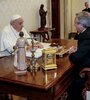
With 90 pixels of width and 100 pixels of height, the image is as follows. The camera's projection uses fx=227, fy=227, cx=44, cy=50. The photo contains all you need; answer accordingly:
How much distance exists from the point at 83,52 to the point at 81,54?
1.0 inches

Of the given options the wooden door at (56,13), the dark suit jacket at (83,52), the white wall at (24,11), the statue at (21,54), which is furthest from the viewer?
the wooden door at (56,13)

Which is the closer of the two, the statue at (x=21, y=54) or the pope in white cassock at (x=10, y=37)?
the statue at (x=21, y=54)

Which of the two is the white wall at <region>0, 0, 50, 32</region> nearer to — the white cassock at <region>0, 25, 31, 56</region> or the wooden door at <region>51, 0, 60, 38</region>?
the white cassock at <region>0, 25, 31, 56</region>

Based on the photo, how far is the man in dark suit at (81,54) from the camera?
84.0 inches

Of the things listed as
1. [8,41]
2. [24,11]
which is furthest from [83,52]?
[24,11]

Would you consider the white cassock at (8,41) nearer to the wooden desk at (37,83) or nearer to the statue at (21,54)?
the wooden desk at (37,83)

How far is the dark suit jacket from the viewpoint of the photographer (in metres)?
2.12

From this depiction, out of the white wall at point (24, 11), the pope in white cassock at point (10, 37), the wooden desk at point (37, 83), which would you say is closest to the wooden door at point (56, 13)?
the white wall at point (24, 11)

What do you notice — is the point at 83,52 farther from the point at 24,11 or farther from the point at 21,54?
the point at 24,11

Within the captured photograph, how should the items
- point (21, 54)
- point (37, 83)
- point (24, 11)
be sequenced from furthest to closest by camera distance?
1. point (24, 11)
2. point (21, 54)
3. point (37, 83)

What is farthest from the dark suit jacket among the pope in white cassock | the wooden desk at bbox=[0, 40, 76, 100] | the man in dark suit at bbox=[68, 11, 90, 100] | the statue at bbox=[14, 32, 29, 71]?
the pope in white cassock

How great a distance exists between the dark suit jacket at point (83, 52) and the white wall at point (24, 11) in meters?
1.94

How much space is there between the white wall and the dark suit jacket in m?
1.94

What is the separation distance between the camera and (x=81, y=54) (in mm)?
2127
